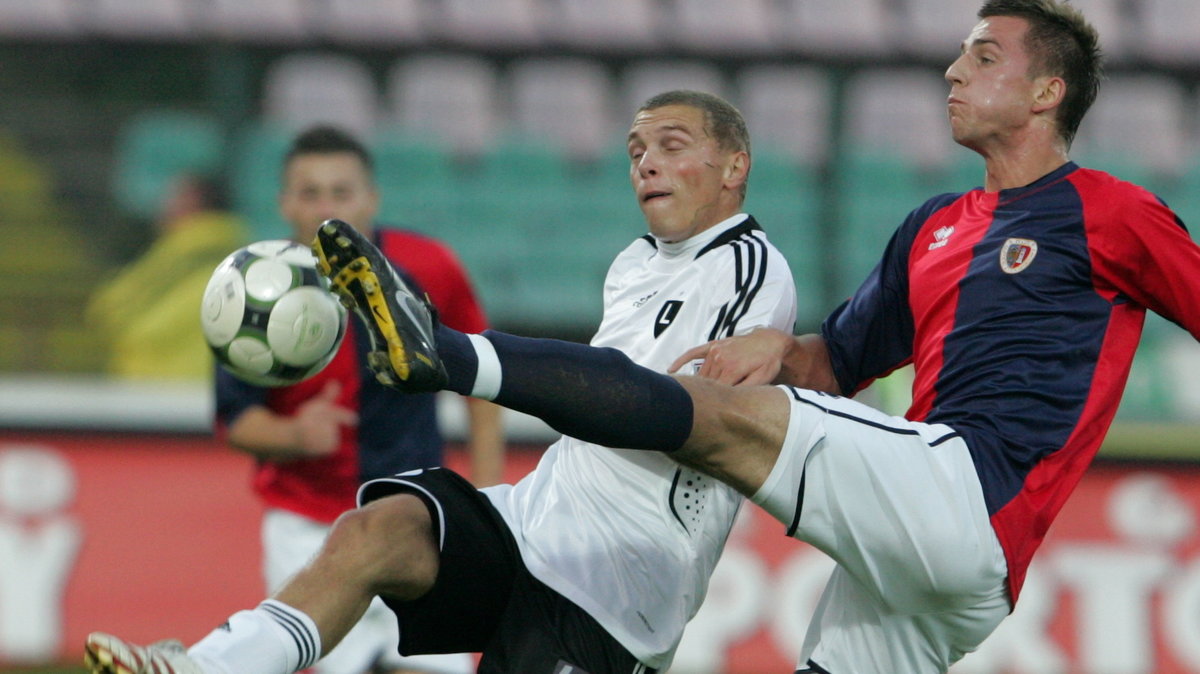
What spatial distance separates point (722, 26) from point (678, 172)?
22.8 ft

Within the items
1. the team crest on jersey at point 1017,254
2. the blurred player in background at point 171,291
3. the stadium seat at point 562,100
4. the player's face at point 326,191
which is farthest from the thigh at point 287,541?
the stadium seat at point 562,100

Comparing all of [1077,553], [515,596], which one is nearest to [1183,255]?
[515,596]

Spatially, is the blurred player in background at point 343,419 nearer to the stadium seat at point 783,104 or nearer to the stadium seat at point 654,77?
the stadium seat at point 783,104

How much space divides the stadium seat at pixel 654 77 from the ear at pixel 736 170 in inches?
255

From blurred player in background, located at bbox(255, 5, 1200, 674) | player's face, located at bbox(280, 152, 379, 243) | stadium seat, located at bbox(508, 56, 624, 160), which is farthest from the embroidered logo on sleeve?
stadium seat, located at bbox(508, 56, 624, 160)

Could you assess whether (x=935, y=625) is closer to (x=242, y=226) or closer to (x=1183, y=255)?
(x=1183, y=255)

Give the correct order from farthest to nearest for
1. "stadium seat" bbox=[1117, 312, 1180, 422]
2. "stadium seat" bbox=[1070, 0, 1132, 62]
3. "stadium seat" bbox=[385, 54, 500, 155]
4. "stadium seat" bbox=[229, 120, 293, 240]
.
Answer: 1. "stadium seat" bbox=[1070, 0, 1132, 62]
2. "stadium seat" bbox=[385, 54, 500, 155]
3. "stadium seat" bbox=[229, 120, 293, 240]
4. "stadium seat" bbox=[1117, 312, 1180, 422]

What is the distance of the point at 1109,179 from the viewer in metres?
3.82

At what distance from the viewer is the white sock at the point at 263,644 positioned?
125 inches

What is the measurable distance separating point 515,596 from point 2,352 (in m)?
5.81

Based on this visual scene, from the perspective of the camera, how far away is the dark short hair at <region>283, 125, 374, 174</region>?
512cm

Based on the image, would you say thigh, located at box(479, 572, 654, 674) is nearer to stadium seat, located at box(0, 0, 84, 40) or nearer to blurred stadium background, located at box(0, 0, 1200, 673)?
blurred stadium background, located at box(0, 0, 1200, 673)

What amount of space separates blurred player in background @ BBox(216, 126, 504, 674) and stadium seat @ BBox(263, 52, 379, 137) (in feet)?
16.5

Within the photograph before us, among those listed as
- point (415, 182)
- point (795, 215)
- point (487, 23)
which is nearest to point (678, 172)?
point (795, 215)
